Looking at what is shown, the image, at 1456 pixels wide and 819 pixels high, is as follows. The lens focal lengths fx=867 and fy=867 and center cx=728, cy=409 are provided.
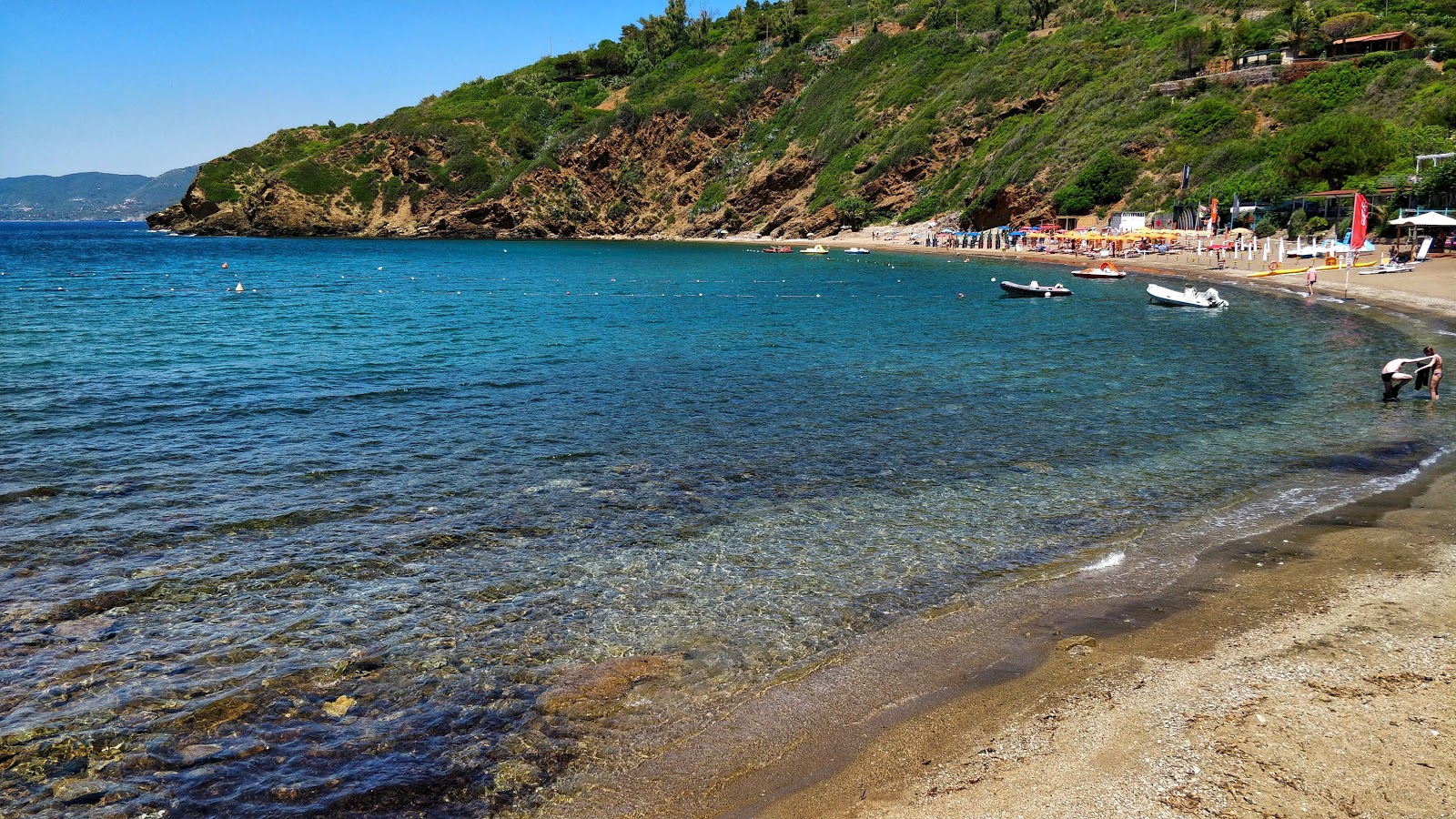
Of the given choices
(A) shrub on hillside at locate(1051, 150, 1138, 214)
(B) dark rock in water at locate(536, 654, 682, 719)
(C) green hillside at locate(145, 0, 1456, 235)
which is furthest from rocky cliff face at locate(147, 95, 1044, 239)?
(B) dark rock in water at locate(536, 654, 682, 719)

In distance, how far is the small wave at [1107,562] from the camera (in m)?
10.6

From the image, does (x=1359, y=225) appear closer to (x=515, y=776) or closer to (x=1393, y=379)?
(x=1393, y=379)

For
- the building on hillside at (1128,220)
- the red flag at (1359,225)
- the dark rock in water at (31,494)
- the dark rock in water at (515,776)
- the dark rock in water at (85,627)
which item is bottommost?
the dark rock in water at (515,776)

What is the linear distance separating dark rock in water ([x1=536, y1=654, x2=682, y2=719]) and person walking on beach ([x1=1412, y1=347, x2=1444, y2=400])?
1972cm

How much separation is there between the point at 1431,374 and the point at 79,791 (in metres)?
24.8

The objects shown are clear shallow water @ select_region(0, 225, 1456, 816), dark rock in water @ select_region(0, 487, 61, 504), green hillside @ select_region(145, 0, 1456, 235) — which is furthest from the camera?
green hillside @ select_region(145, 0, 1456, 235)

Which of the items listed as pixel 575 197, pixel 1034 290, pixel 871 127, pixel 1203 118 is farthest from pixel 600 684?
pixel 575 197

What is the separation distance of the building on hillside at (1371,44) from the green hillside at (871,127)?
0.97m

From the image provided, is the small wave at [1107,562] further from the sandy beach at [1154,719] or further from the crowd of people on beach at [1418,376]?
the crowd of people on beach at [1418,376]

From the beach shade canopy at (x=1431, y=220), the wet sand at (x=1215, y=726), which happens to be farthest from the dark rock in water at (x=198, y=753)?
the beach shade canopy at (x=1431, y=220)

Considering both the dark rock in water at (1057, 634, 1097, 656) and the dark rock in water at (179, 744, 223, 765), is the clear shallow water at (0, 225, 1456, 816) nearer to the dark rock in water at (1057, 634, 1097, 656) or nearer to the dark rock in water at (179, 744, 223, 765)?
the dark rock in water at (179, 744, 223, 765)

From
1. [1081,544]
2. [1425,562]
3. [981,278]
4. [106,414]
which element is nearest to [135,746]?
[1081,544]

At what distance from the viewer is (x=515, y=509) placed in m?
13.0

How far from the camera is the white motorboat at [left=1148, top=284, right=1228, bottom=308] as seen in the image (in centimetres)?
3872
